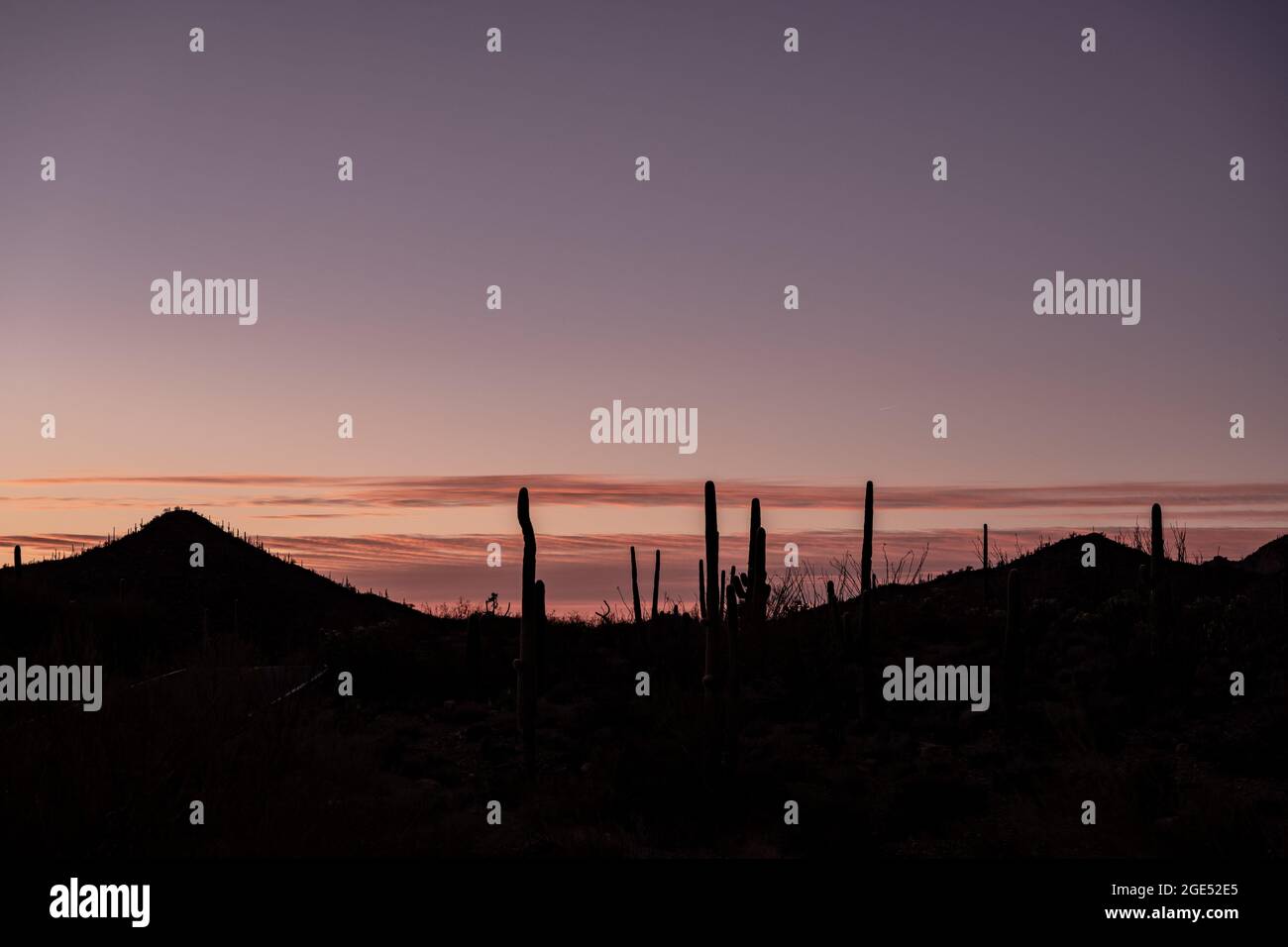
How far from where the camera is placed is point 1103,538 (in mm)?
39625

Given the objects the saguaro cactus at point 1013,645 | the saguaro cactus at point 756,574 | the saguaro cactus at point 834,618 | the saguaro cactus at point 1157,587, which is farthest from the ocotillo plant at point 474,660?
the saguaro cactus at point 1157,587

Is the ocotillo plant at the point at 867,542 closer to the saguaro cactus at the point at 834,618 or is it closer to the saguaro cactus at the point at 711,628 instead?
the saguaro cactus at the point at 834,618

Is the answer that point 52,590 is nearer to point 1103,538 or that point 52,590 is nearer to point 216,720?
point 216,720

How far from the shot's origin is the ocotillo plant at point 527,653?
13.2 metres

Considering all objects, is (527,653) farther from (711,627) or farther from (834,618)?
(834,618)

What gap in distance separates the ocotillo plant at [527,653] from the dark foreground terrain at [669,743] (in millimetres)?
539

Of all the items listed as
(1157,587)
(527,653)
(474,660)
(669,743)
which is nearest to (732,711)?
(669,743)

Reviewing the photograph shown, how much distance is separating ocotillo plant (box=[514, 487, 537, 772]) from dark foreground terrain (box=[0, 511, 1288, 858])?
54cm

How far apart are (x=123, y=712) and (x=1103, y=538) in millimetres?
36902

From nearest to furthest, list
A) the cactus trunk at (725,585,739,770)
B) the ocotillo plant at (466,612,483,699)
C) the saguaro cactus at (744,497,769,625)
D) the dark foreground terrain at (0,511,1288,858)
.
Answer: the dark foreground terrain at (0,511,1288,858)
the cactus trunk at (725,585,739,770)
the saguaro cactus at (744,497,769,625)
the ocotillo plant at (466,612,483,699)

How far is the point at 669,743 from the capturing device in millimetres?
12820

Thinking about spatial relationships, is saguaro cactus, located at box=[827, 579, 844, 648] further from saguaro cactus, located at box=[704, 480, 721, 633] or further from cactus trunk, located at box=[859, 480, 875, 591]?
saguaro cactus, located at box=[704, 480, 721, 633]

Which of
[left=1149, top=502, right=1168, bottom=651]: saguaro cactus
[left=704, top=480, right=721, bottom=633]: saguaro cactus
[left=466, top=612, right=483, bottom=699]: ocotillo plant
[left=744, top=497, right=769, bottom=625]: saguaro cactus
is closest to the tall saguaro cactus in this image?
[left=704, top=480, right=721, bottom=633]: saguaro cactus

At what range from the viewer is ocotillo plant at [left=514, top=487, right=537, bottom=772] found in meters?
13.2
